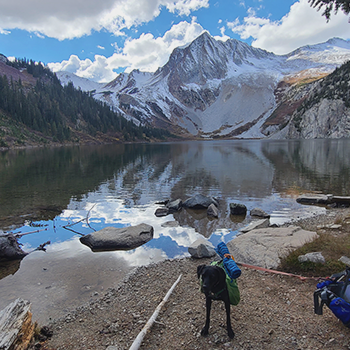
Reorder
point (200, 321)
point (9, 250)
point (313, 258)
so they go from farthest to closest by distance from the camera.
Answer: point (9, 250), point (313, 258), point (200, 321)

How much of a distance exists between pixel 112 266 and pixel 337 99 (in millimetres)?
181997

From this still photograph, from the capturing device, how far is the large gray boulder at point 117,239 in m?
11.7

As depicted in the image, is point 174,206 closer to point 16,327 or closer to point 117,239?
point 117,239

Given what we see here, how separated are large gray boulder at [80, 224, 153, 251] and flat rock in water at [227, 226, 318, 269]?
465 cm

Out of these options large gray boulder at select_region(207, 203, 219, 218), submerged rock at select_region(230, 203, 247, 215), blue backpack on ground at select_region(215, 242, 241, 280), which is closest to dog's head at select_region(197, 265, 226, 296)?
blue backpack on ground at select_region(215, 242, 241, 280)

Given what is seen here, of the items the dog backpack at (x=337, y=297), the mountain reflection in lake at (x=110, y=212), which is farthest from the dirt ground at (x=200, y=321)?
the mountain reflection in lake at (x=110, y=212)

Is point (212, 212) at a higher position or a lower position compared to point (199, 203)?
lower

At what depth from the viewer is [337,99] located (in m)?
150

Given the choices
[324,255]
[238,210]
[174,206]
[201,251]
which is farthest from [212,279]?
[174,206]

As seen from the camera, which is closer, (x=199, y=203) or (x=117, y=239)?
(x=117, y=239)

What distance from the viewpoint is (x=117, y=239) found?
11.9 metres

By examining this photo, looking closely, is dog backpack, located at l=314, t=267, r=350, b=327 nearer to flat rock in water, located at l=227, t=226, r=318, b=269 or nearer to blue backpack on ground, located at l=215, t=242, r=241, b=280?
blue backpack on ground, located at l=215, t=242, r=241, b=280

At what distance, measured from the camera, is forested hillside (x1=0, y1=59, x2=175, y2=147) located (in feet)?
378

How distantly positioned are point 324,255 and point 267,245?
212cm
